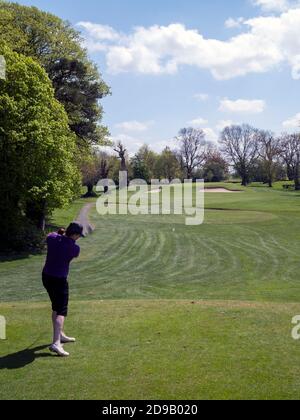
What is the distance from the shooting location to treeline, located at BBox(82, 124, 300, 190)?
98875mm

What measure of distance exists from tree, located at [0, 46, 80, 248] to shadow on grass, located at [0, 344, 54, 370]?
14.2m

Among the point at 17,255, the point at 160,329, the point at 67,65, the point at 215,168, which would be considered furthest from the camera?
the point at 215,168

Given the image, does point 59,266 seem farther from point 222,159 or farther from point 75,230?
point 222,159

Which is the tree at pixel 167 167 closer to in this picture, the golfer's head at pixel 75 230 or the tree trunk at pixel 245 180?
the tree trunk at pixel 245 180

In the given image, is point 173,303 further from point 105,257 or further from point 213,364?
point 105,257

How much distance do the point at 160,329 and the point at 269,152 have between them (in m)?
98.8

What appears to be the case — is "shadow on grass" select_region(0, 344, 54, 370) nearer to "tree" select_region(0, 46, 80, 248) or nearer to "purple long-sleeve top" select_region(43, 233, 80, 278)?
"purple long-sleeve top" select_region(43, 233, 80, 278)

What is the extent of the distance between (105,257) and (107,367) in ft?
44.8

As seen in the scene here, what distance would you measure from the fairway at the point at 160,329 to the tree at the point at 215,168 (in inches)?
3872

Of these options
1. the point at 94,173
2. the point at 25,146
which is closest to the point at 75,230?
the point at 25,146

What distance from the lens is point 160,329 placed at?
308 inches

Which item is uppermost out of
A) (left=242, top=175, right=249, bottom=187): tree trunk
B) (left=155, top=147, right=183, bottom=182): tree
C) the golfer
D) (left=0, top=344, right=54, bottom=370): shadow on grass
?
(left=155, top=147, right=183, bottom=182): tree

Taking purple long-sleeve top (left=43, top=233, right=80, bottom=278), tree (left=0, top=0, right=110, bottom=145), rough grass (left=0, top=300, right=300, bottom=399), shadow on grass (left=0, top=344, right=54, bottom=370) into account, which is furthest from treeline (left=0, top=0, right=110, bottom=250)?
shadow on grass (left=0, top=344, right=54, bottom=370)

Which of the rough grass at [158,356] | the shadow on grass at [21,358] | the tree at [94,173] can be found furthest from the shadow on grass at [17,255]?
the tree at [94,173]
